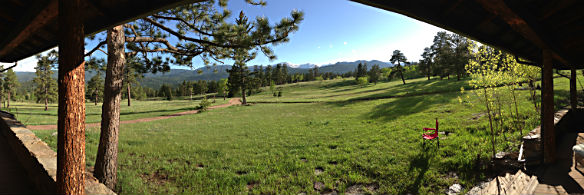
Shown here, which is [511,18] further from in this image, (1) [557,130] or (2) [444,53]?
(2) [444,53]

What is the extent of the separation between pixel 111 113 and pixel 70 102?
134 inches

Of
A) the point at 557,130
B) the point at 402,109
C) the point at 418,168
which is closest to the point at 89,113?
the point at 418,168

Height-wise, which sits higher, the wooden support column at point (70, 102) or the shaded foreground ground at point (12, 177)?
the wooden support column at point (70, 102)

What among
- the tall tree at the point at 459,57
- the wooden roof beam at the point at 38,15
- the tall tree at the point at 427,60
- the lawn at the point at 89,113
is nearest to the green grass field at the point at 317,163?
the wooden roof beam at the point at 38,15

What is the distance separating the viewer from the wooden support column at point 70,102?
238cm

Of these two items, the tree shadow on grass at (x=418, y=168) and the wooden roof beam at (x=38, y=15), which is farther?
the tree shadow on grass at (x=418, y=168)

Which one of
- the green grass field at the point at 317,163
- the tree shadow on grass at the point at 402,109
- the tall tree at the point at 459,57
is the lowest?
the green grass field at the point at 317,163

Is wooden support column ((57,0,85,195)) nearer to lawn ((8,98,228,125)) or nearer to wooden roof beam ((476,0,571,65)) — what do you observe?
wooden roof beam ((476,0,571,65))

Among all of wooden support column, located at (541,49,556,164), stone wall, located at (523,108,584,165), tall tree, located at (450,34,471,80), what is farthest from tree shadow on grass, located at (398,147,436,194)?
tall tree, located at (450,34,471,80)

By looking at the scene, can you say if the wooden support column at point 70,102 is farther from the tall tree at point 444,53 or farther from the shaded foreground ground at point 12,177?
the tall tree at point 444,53

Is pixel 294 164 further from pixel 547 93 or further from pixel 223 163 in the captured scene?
pixel 547 93

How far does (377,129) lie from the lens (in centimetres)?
1119

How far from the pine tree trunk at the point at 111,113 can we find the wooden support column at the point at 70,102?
3.27m

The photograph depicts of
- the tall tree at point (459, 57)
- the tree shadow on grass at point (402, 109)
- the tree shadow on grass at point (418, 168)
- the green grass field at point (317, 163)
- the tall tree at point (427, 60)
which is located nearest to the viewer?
the tree shadow on grass at point (418, 168)
